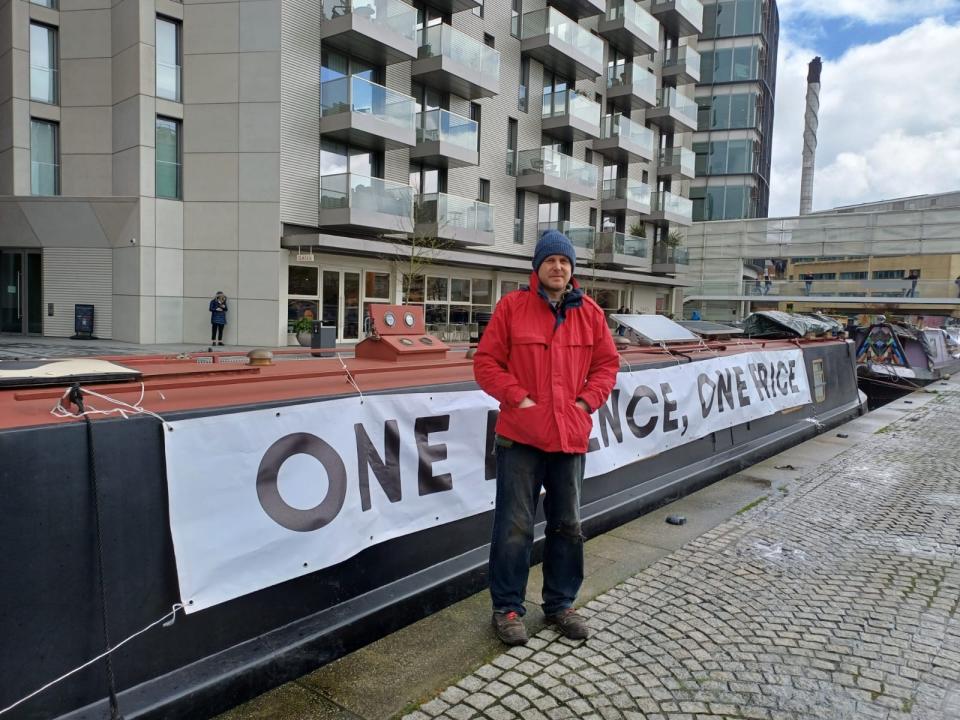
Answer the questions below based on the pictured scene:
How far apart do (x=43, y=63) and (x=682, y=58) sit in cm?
3212

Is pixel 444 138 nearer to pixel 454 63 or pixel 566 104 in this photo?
pixel 454 63

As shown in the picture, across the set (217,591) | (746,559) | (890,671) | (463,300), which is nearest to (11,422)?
(217,591)

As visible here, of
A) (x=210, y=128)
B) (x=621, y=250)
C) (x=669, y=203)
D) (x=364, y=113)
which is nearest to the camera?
(x=210, y=128)


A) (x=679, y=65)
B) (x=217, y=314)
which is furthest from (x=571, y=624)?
(x=679, y=65)

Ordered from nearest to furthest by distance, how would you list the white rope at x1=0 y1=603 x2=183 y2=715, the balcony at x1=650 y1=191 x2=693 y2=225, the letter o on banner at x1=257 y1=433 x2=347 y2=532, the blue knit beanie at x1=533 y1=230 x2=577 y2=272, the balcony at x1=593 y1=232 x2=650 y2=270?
the white rope at x1=0 y1=603 x2=183 y2=715
the letter o on banner at x1=257 y1=433 x2=347 y2=532
the blue knit beanie at x1=533 y1=230 x2=577 y2=272
the balcony at x1=593 y1=232 x2=650 y2=270
the balcony at x1=650 y1=191 x2=693 y2=225

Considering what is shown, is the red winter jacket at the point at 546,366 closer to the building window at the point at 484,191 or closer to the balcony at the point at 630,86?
the building window at the point at 484,191

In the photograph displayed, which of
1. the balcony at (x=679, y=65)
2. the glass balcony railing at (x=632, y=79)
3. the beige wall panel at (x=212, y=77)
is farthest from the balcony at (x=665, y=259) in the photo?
the beige wall panel at (x=212, y=77)

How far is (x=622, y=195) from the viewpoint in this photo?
116 ft

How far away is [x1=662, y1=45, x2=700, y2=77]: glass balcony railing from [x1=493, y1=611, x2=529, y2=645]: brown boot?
42.3m

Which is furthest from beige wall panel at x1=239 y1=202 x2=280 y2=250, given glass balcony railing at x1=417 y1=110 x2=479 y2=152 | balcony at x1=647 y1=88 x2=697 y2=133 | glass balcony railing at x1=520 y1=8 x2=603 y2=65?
balcony at x1=647 y1=88 x2=697 y2=133

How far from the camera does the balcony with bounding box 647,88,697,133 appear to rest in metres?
38.6

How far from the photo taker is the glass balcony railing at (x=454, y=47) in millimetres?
24609

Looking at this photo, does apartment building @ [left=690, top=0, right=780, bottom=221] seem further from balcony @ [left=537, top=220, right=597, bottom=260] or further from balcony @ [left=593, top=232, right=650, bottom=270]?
balcony @ [left=537, top=220, right=597, bottom=260]

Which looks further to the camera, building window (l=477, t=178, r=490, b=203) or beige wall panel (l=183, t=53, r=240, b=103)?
building window (l=477, t=178, r=490, b=203)
